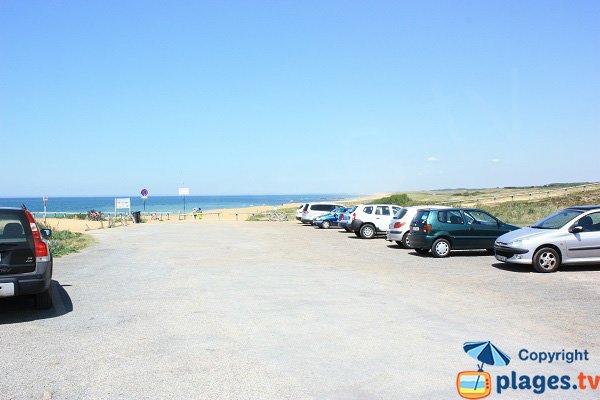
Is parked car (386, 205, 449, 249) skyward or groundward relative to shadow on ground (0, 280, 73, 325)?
skyward

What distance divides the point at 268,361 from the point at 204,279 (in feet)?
21.7

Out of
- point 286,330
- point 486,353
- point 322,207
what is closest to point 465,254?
point 286,330

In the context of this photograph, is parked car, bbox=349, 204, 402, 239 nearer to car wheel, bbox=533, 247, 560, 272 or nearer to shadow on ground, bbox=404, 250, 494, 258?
shadow on ground, bbox=404, 250, 494, 258

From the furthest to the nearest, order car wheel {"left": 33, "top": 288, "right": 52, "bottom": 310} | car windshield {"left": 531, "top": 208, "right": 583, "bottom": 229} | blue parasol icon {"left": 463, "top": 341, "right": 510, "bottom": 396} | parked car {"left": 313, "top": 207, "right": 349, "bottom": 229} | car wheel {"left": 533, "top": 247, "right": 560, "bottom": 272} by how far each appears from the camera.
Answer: parked car {"left": 313, "top": 207, "right": 349, "bottom": 229}
car windshield {"left": 531, "top": 208, "right": 583, "bottom": 229}
car wheel {"left": 533, "top": 247, "right": 560, "bottom": 272}
car wheel {"left": 33, "top": 288, "right": 52, "bottom": 310}
blue parasol icon {"left": 463, "top": 341, "right": 510, "bottom": 396}

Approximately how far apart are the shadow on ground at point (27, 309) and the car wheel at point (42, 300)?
3.2 inches

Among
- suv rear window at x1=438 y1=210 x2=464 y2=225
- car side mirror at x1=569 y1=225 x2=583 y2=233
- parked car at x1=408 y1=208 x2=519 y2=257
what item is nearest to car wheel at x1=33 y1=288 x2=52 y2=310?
car side mirror at x1=569 y1=225 x2=583 y2=233

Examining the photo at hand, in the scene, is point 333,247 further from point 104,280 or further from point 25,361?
point 25,361

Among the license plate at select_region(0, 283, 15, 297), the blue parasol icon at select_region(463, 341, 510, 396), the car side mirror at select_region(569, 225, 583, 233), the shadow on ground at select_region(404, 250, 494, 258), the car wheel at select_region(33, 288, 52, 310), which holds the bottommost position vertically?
the shadow on ground at select_region(404, 250, 494, 258)

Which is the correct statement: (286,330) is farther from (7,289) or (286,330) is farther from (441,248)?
(441,248)

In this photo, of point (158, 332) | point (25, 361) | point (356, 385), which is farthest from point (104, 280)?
point (356, 385)

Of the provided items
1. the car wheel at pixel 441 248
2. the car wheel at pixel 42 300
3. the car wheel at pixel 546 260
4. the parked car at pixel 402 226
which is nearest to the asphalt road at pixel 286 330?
the car wheel at pixel 42 300

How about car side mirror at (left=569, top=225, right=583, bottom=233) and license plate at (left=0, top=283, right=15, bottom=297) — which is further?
car side mirror at (left=569, top=225, right=583, bottom=233)

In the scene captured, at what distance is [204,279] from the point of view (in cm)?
1239

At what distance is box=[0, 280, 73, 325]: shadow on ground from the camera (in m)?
8.33
